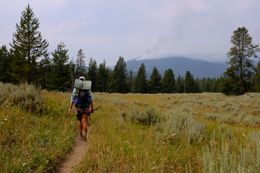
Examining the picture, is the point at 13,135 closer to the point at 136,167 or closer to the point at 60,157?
the point at 60,157

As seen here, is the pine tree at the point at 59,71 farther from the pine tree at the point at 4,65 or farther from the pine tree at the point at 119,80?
the pine tree at the point at 119,80

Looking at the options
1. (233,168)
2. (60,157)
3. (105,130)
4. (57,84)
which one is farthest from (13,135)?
(57,84)

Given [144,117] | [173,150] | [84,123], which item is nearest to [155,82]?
[144,117]

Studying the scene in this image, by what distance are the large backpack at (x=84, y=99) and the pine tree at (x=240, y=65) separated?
45.1 metres

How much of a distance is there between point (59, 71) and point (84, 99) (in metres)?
53.8

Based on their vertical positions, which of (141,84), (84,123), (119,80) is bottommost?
(84,123)

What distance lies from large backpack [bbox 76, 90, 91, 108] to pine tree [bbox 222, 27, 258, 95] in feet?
148

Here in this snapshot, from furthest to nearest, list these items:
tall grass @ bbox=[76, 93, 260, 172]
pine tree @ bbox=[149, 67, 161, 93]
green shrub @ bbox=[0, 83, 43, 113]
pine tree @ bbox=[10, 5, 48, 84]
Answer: pine tree @ bbox=[149, 67, 161, 93] → pine tree @ bbox=[10, 5, 48, 84] → green shrub @ bbox=[0, 83, 43, 113] → tall grass @ bbox=[76, 93, 260, 172]

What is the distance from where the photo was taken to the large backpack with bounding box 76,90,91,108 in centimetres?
1136

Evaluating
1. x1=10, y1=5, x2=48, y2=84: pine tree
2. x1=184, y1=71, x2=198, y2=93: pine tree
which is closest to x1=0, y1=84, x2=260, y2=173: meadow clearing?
x1=10, y1=5, x2=48, y2=84: pine tree

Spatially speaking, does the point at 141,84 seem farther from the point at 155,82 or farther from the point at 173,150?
the point at 173,150

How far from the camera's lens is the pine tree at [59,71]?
64431 mm

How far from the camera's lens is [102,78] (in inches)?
3627

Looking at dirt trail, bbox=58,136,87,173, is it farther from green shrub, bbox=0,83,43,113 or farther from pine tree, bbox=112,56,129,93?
pine tree, bbox=112,56,129,93
